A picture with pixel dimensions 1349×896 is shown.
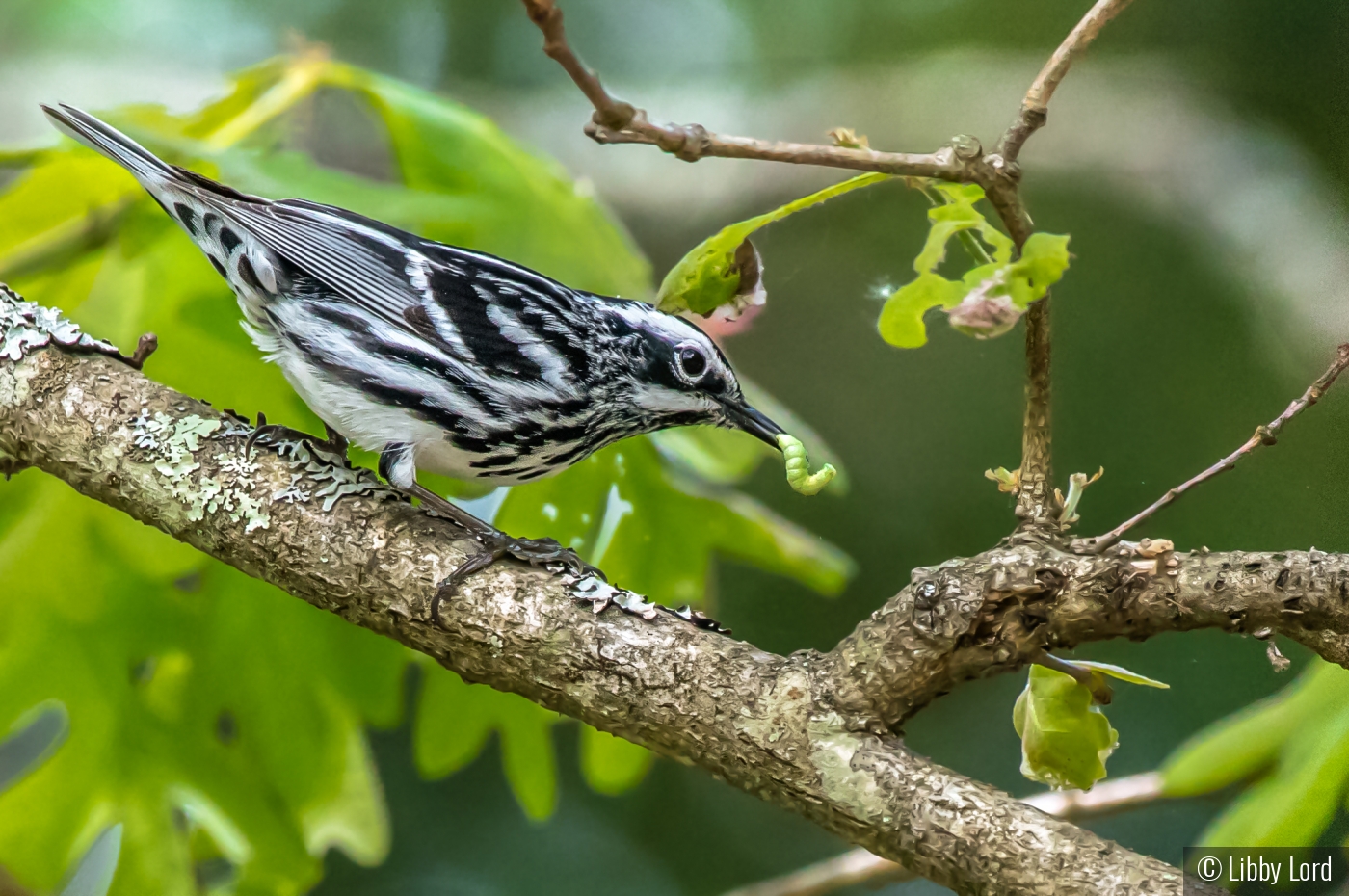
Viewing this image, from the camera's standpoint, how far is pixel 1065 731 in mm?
603

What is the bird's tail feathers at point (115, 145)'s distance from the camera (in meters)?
0.76

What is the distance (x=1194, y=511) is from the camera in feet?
3.13

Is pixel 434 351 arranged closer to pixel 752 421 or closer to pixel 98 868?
pixel 752 421

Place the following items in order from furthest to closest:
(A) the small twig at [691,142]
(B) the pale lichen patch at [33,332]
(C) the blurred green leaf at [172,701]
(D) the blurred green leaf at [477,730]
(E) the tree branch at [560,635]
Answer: (D) the blurred green leaf at [477,730] < (C) the blurred green leaf at [172,701] < (B) the pale lichen patch at [33,332] < (E) the tree branch at [560,635] < (A) the small twig at [691,142]

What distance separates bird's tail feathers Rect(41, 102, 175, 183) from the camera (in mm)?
760

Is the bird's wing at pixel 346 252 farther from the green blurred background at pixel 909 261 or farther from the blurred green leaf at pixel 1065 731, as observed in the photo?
the blurred green leaf at pixel 1065 731

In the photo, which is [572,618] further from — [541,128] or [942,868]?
[541,128]

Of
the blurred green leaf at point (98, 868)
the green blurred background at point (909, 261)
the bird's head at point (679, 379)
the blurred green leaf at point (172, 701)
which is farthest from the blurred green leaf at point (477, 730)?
the bird's head at point (679, 379)

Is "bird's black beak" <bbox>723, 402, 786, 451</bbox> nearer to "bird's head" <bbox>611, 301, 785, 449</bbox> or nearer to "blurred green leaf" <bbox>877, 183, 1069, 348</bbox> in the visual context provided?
"bird's head" <bbox>611, 301, 785, 449</bbox>

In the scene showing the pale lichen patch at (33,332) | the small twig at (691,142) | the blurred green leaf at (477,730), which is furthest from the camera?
the blurred green leaf at (477,730)

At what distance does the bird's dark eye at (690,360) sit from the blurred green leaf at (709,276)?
84mm

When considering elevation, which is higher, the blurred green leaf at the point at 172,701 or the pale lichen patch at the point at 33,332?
the pale lichen patch at the point at 33,332

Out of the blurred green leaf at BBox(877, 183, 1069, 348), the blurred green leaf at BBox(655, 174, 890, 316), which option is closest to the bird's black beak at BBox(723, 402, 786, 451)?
the blurred green leaf at BBox(655, 174, 890, 316)

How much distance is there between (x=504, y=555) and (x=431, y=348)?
0.17 meters
